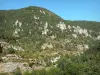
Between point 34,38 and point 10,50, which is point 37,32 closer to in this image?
Answer: point 34,38

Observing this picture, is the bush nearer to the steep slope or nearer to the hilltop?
the hilltop

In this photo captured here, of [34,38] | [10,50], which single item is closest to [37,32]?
[34,38]

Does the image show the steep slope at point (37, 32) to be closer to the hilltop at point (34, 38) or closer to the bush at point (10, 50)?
the hilltop at point (34, 38)

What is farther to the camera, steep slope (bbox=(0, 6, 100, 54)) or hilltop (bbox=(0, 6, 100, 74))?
steep slope (bbox=(0, 6, 100, 54))

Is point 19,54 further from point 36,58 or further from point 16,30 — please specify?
point 16,30

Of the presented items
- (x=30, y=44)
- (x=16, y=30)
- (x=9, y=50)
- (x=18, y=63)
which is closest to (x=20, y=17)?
(x=16, y=30)

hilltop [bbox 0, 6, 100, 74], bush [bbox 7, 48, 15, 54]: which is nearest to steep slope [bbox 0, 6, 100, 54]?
hilltop [bbox 0, 6, 100, 74]

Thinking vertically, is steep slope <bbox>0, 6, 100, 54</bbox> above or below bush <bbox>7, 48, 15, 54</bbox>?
above

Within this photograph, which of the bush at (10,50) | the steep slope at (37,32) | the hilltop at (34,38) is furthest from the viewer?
the steep slope at (37,32)

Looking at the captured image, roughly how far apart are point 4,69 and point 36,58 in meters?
22.9

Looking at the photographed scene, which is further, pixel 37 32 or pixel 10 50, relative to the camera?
pixel 37 32

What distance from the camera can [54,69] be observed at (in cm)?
6988

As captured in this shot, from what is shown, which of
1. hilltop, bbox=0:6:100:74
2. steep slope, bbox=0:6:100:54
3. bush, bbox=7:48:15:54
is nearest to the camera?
bush, bbox=7:48:15:54

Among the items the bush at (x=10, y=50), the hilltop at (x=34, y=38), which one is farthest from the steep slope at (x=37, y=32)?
the bush at (x=10, y=50)
